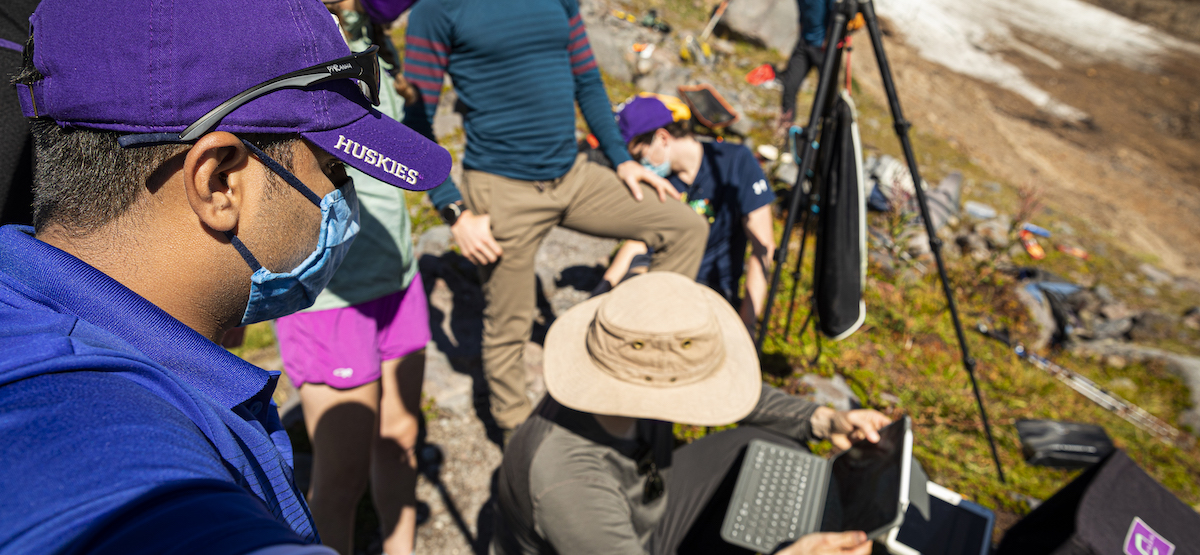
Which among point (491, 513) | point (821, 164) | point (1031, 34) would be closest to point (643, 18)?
point (821, 164)

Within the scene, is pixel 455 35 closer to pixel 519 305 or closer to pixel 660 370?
pixel 519 305

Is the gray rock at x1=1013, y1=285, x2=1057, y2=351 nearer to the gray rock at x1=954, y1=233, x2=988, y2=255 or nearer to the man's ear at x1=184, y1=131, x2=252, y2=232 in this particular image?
the gray rock at x1=954, y1=233, x2=988, y2=255

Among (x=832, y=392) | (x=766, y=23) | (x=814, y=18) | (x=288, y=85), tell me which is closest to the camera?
(x=288, y=85)

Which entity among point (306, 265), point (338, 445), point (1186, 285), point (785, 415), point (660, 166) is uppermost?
point (306, 265)

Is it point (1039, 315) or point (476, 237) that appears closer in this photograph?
point (476, 237)

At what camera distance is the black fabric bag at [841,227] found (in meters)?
2.98

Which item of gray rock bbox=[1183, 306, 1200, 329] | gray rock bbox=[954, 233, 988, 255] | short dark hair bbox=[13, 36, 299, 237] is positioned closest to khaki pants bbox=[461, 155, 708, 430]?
short dark hair bbox=[13, 36, 299, 237]

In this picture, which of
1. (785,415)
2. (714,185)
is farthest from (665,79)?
(785,415)

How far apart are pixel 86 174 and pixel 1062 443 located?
497 centimetres

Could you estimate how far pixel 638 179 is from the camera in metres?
3.15

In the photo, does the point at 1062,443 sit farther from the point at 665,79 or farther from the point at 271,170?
the point at 665,79

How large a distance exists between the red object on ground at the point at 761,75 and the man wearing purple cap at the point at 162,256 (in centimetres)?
994

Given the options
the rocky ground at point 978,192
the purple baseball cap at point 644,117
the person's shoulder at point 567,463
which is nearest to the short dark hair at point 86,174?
the person's shoulder at point 567,463

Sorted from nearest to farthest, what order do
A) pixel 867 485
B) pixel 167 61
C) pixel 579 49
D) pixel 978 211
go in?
1. pixel 167 61
2. pixel 867 485
3. pixel 579 49
4. pixel 978 211
